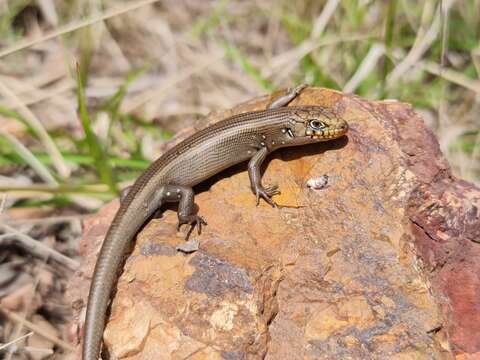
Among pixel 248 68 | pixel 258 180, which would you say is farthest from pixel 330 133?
pixel 248 68

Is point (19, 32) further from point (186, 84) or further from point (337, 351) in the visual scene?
point (337, 351)

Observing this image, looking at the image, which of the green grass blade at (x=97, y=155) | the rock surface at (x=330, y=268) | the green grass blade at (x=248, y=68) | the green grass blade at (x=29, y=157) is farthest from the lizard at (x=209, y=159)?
the green grass blade at (x=248, y=68)

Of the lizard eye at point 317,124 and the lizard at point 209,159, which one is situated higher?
the lizard eye at point 317,124

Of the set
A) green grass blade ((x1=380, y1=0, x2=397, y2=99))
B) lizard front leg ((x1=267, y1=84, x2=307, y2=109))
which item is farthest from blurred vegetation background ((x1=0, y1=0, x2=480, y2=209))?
lizard front leg ((x1=267, y1=84, x2=307, y2=109))

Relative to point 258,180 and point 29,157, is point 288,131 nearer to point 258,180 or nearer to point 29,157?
point 258,180

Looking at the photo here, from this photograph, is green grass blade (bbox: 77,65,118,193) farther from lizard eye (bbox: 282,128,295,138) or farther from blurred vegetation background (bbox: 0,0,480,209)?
lizard eye (bbox: 282,128,295,138)

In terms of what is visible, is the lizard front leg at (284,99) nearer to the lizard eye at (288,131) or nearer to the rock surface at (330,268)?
the lizard eye at (288,131)
